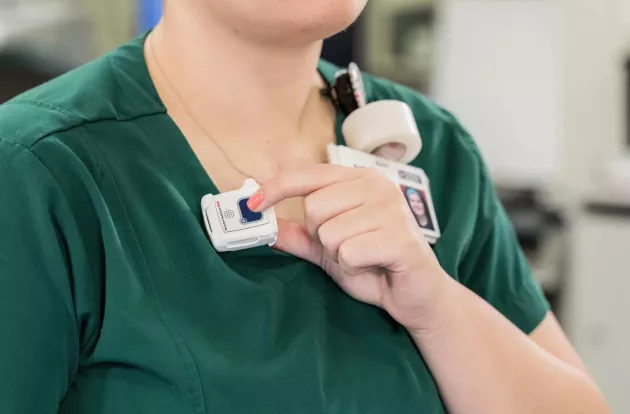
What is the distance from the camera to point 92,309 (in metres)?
0.56

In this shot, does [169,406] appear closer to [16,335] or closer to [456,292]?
[16,335]

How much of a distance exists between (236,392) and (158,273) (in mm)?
118

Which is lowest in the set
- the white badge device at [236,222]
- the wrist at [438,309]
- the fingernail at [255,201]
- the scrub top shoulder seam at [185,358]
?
the wrist at [438,309]

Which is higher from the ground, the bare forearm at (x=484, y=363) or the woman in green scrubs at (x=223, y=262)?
the woman in green scrubs at (x=223, y=262)

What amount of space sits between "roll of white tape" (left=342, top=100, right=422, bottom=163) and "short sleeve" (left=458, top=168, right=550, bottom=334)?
122mm

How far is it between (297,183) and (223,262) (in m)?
0.10

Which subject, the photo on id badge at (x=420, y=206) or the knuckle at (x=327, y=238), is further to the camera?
the photo on id badge at (x=420, y=206)

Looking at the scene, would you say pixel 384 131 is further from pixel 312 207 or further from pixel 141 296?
pixel 141 296

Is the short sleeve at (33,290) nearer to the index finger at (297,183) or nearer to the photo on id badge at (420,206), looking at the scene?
the index finger at (297,183)

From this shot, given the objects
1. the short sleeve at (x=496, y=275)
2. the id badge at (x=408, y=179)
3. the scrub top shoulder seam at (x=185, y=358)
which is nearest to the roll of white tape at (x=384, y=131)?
the id badge at (x=408, y=179)

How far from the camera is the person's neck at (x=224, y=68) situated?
0.66 m

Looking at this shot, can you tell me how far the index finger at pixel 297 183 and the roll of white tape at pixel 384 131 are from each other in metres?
0.11

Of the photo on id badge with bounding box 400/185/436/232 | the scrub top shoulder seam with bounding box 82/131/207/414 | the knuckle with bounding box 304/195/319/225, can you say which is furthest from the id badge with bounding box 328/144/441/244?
the scrub top shoulder seam with bounding box 82/131/207/414

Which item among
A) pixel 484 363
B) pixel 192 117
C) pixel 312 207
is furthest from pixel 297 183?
pixel 484 363
